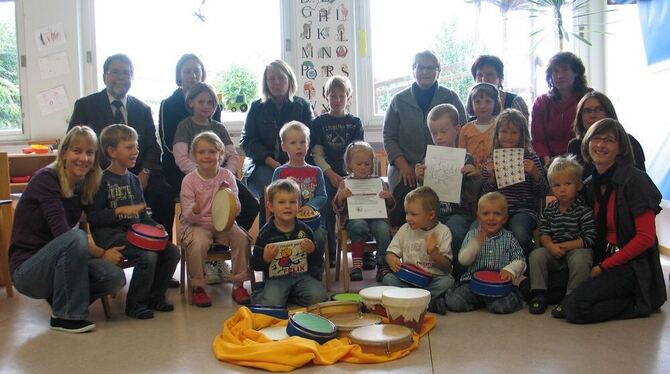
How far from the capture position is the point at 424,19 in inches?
243

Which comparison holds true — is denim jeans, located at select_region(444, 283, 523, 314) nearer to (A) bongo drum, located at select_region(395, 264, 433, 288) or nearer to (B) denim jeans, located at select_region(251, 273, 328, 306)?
(A) bongo drum, located at select_region(395, 264, 433, 288)

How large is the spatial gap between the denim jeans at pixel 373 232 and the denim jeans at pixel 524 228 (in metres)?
0.72

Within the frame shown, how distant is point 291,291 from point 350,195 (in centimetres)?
72

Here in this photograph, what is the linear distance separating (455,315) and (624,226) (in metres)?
0.94

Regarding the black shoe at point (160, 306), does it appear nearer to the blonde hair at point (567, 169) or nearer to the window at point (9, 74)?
the blonde hair at point (567, 169)

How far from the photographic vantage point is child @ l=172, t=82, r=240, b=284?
4.16 metres

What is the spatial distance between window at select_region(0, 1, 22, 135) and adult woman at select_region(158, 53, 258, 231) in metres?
2.37

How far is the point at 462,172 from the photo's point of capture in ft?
12.3

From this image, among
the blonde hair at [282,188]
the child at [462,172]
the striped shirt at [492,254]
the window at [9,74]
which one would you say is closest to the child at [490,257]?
the striped shirt at [492,254]

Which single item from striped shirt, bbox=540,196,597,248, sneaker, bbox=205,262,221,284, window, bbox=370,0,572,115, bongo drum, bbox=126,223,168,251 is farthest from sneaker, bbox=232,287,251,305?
window, bbox=370,0,572,115

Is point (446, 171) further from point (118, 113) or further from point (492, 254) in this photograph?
point (118, 113)

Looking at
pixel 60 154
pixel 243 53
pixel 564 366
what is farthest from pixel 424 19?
pixel 564 366

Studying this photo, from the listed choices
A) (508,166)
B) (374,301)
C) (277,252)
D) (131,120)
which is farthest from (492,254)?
(131,120)

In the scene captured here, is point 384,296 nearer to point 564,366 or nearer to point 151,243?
point 564,366
